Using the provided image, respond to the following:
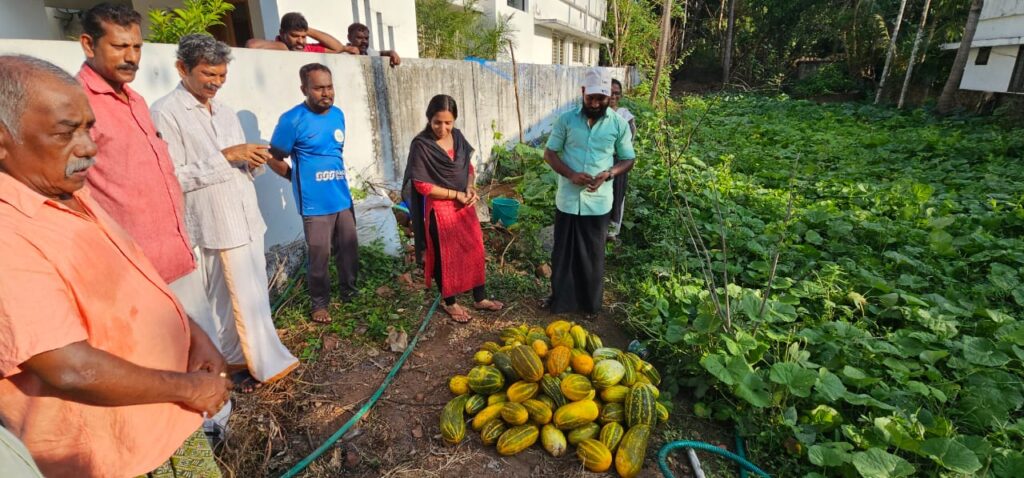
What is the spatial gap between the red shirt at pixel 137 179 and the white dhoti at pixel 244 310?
0.46 metres

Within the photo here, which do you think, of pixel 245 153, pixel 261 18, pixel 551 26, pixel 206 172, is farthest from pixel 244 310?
pixel 551 26

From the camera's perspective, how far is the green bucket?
604 centimetres

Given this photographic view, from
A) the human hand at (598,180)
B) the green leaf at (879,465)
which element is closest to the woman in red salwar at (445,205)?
the human hand at (598,180)

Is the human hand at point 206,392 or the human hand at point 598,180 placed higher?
the human hand at point 598,180

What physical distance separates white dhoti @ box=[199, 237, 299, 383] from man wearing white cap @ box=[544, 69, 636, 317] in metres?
2.36

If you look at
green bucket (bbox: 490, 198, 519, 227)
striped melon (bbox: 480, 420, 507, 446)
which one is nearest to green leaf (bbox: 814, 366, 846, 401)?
striped melon (bbox: 480, 420, 507, 446)

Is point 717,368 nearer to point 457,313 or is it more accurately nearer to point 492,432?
point 492,432

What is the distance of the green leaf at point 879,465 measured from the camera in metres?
2.30

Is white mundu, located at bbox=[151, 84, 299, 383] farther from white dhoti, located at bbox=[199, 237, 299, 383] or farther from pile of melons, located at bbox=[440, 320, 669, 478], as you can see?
pile of melons, located at bbox=[440, 320, 669, 478]

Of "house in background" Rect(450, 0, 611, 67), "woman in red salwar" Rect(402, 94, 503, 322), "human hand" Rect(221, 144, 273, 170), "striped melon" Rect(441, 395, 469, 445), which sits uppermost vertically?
"house in background" Rect(450, 0, 611, 67)

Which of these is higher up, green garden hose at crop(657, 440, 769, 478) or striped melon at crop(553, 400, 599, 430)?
striped melon at crop(553, 400, 599, 430)

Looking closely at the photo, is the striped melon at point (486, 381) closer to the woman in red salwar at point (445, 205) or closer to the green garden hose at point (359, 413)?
the green garden hose at point (359, 413)

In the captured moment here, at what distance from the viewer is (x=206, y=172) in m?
2.87

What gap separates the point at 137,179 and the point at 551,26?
2102 cm
